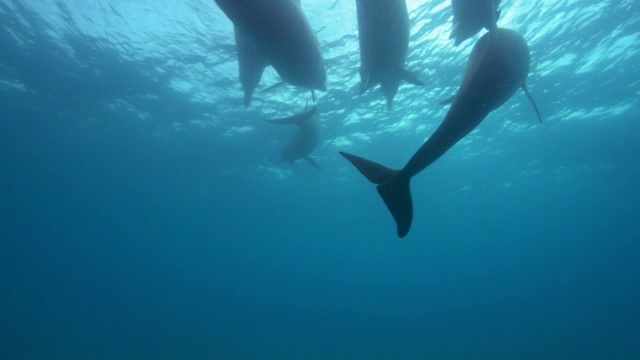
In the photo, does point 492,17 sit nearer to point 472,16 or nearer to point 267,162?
point 472,16

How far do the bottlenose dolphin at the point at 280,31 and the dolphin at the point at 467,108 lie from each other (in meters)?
1.15

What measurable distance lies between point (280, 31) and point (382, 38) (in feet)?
3.41

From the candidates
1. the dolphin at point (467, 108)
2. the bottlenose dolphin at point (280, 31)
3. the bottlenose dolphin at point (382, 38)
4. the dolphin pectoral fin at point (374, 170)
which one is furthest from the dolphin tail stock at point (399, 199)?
the bottlenose dolphin at point (382, 38)

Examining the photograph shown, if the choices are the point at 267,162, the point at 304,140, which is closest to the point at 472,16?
the point at 304,140

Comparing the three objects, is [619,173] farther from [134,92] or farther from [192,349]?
[192,349]

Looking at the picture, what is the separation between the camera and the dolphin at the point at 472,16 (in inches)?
120

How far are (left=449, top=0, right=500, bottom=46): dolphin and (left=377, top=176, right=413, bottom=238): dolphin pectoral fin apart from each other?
1.49 m

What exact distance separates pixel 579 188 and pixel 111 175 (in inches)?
2109

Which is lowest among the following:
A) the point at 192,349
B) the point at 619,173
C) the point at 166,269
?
the point at 192,349

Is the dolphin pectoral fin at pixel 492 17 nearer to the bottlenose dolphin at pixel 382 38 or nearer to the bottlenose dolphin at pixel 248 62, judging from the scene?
the bottlenose dolphin at pixel 382 38

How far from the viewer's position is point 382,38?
11.3 feet

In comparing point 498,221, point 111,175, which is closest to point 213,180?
point 111,175

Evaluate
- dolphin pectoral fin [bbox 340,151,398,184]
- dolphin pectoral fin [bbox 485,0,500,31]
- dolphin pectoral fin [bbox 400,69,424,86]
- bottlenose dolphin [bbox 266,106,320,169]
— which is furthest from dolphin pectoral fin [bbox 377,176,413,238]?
bottlenose dolphin [bbox 266,106,320,169]

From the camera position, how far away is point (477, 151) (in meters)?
29.8
